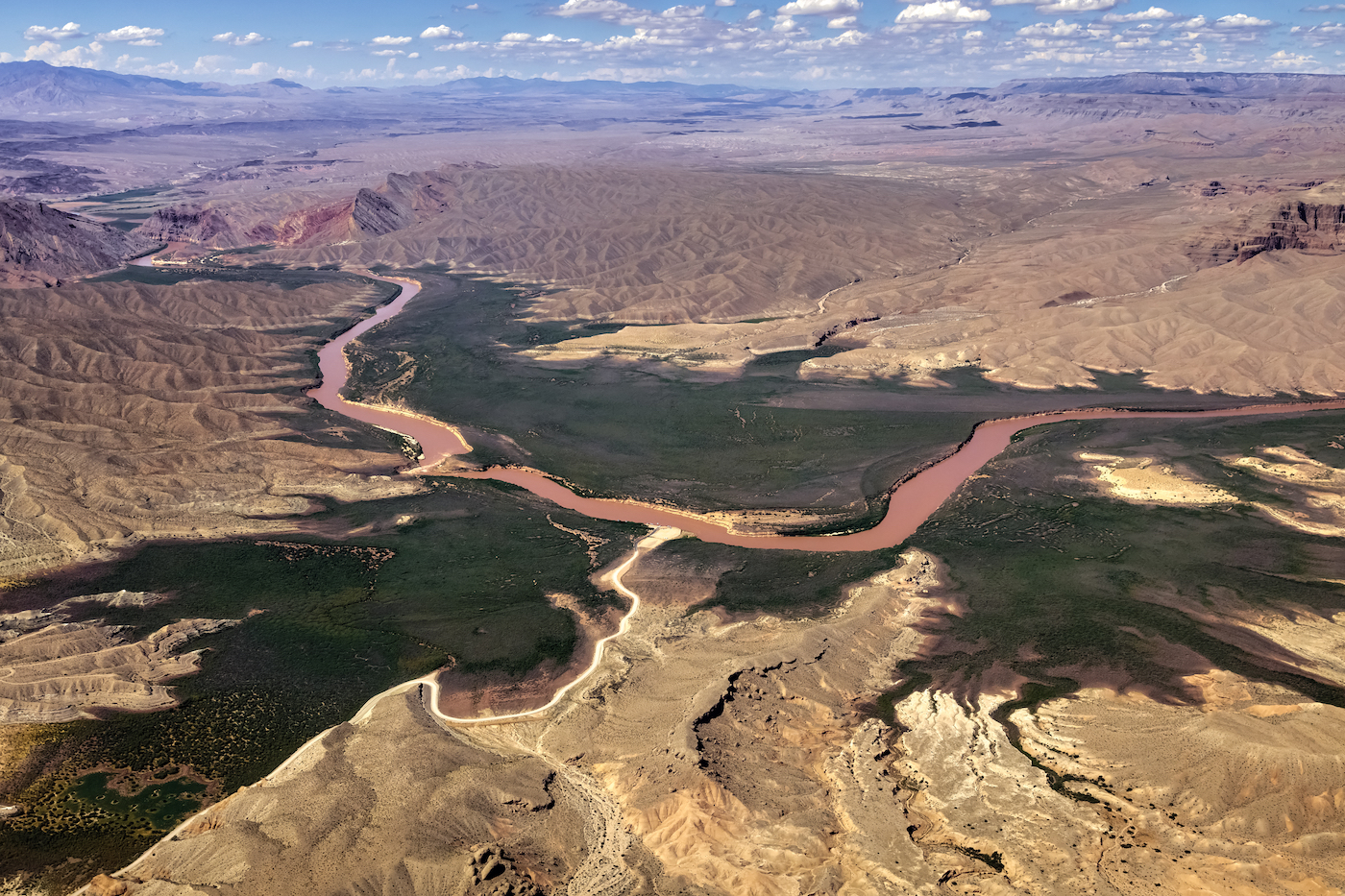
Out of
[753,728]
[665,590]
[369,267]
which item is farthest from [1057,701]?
[369,267]

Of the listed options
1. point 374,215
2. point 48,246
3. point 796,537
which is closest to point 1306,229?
point 796,537

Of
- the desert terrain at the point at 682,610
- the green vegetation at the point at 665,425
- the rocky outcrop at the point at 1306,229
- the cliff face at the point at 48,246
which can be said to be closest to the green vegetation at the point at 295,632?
the desert terrain at the point at 682,610

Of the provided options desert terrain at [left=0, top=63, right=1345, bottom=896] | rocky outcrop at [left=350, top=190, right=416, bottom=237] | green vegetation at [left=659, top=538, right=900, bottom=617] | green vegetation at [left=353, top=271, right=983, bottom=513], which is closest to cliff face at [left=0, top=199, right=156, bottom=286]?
desert terrain at [left=0, top=63, right=1345, bottom=896]

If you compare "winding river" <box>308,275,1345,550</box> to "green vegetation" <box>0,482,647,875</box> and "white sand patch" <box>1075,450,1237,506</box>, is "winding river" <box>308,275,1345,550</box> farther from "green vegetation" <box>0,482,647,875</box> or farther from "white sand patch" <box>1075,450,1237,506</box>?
"white sand patch" <box>1075,450,1237,506</box>

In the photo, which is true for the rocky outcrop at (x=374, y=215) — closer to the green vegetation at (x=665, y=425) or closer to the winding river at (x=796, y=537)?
the green vegetation at (x=665, y=425)

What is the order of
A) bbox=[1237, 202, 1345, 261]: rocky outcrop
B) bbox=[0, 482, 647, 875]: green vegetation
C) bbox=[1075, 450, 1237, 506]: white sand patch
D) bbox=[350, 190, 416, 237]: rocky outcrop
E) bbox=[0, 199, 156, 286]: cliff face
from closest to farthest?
1. bbox=[0, 482, 647, 875]: green vegetation
2. bbox=[1075, 450, 1237, 506]: white sand patch
3. bbox=[1237, 202, 1345, 261]: rocky outcrop
4. bbox=[0, 199, 156, 286]: cliff face
5. bbox=[350, 190, 416, 237]: rocky outcrop
